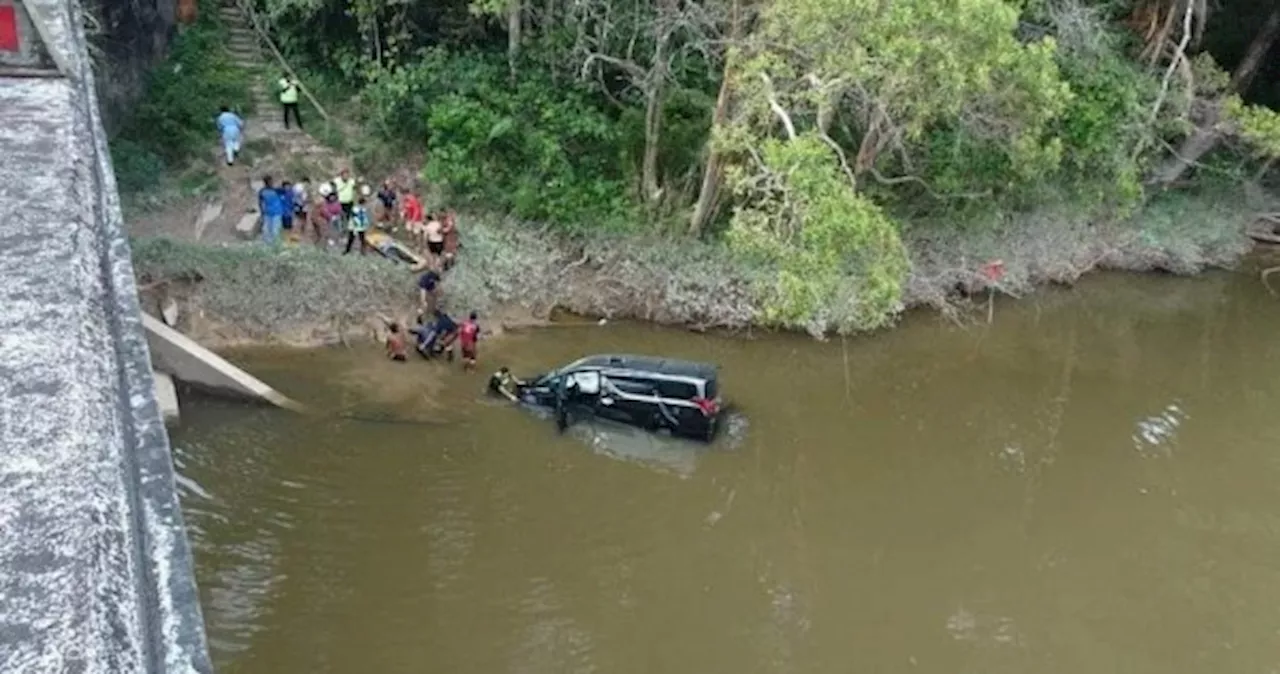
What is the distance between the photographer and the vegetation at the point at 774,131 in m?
13.8

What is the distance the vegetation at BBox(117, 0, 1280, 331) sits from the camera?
13.8 metres

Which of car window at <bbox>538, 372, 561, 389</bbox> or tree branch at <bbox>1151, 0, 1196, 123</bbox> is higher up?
tree branch at <bbox>1151, 0, 1196, 123</bbox>

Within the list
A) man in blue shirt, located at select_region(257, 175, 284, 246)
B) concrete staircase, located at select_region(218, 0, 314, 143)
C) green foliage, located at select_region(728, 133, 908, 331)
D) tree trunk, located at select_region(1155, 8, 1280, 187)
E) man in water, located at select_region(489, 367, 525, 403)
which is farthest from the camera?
tree trunk, located at select_region(1155, 8, 1280, 187)

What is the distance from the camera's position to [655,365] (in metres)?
13.7

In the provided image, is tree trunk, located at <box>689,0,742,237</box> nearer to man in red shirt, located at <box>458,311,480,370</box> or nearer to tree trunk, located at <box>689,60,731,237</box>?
tree trunk, located at <box>689,60,731,237</box>

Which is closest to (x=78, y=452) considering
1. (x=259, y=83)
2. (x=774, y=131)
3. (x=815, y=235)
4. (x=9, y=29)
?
(x=9, y=29)

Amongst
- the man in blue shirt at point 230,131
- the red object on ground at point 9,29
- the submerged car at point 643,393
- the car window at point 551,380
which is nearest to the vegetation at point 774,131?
the man in blue shirt at point 230,131

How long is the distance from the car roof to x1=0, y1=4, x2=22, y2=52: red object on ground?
6980mm

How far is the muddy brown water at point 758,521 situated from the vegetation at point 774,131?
64.7 inches

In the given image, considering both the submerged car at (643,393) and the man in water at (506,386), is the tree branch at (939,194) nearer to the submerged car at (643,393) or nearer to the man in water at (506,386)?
the submerged car at (643,393)

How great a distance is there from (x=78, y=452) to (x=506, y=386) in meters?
9.83

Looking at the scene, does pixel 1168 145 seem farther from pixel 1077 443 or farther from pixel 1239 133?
pixel 1077 443

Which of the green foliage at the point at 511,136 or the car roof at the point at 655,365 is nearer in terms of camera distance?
the car roof at the point at 655,365

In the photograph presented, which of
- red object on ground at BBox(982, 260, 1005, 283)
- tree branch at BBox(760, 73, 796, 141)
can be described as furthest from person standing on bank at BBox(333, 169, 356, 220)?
red object on ground at BBox(982, 260, 1005, 283)
